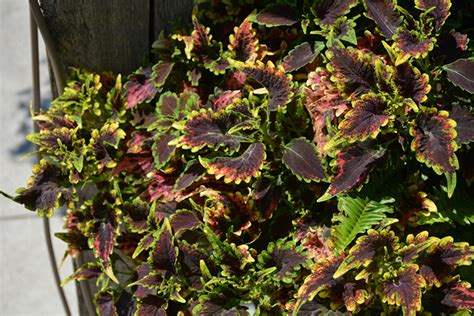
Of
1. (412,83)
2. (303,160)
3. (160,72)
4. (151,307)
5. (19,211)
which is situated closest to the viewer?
(412,83)

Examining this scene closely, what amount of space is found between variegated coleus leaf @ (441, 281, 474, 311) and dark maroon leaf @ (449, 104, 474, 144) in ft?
1.21

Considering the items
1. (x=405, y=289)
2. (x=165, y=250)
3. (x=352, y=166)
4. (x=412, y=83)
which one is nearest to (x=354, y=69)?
(x=412, y=83)

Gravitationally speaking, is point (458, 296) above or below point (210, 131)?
below

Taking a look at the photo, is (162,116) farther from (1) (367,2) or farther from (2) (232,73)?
(1) (367,2)

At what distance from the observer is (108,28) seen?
2.58m

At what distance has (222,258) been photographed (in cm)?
217

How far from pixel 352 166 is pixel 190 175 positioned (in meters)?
0.52

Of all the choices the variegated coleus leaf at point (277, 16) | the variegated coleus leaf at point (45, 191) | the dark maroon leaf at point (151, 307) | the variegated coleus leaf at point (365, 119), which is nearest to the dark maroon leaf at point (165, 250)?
the dark maroon leaf at point (151, 307)

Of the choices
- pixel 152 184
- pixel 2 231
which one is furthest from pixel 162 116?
pixel 2 231

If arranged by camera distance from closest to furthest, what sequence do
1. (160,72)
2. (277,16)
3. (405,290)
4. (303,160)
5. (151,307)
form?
(405,290)
(303,160)
(151,307)
(277,16)
(160,72)

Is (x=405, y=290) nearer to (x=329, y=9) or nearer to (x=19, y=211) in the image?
(x=329, y=9)

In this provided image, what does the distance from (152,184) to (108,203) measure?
0.15 metres

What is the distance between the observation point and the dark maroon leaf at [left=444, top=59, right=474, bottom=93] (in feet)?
6.68

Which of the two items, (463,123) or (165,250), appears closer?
(463,123)
